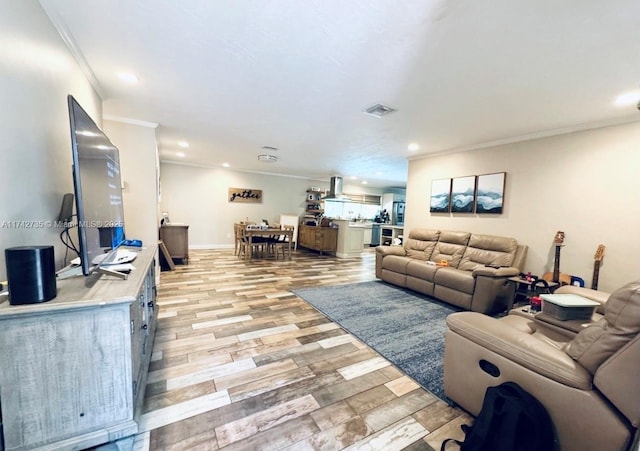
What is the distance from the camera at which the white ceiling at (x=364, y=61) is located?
4.91ft

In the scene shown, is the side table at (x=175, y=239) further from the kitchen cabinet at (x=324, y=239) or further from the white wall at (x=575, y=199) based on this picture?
the white wall at (x=575, y=199)

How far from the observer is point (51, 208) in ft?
5.45

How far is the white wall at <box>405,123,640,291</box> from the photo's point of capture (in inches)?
114

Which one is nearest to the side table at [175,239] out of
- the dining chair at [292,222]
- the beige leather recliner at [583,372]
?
the dining chair at [292,222]

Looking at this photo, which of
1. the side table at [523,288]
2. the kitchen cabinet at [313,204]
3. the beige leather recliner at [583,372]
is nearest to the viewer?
the beige leather recliner at [583,372]

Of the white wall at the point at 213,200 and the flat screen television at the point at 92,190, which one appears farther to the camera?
the white wall at the point at 213,200

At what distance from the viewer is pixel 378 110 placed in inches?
115

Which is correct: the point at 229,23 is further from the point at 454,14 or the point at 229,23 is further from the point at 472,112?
the point at 472,112

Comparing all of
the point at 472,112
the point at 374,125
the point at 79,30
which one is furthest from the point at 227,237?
the point at 472,112

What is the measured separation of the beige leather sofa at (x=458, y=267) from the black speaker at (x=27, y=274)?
12.6ft

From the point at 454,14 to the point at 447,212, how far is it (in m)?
3.72

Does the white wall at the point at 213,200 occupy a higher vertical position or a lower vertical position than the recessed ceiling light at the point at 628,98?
lower

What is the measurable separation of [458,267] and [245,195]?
622 cm

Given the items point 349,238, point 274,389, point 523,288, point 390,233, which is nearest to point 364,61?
point 274,389
